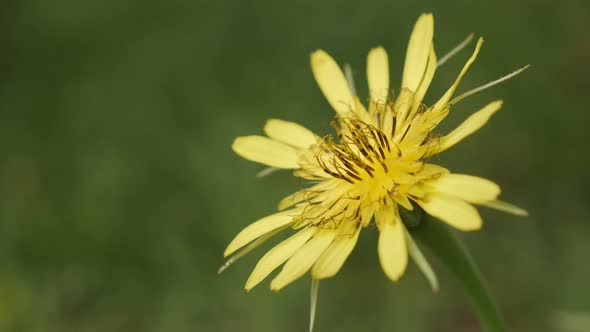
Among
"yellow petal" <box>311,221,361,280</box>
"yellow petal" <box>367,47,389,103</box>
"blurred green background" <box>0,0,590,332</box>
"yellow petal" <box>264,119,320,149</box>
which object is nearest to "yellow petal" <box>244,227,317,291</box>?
"yellow petal" <box>311,221,361,280</box>

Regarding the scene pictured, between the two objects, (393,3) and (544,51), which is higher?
(393,3)

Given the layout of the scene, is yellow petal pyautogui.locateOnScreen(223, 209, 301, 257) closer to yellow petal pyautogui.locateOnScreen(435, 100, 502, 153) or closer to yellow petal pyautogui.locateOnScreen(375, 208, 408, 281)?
yellow petal pyautogui.locateOnScreen(375, 208, 408, 281)

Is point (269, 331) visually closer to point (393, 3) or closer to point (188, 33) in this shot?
point (393, 3)

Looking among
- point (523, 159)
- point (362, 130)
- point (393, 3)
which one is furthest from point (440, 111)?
point (393, 3)

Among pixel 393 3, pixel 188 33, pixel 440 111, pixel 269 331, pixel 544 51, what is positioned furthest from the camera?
pixel 188 33

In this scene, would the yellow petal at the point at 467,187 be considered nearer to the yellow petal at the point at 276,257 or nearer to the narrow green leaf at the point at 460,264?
the narrow green leaf at the point at 460,264

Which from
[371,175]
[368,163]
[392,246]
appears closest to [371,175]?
[371,175]
